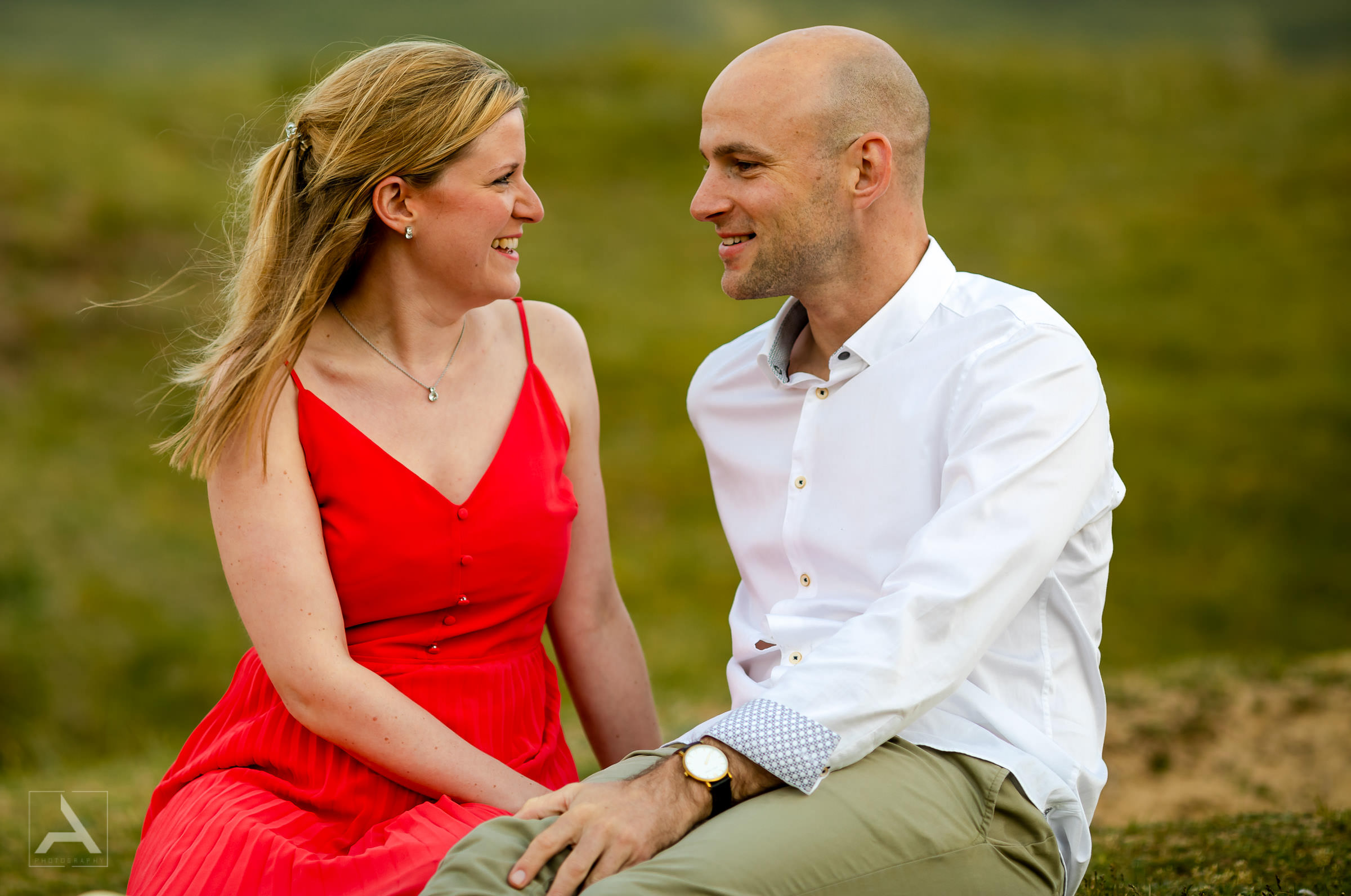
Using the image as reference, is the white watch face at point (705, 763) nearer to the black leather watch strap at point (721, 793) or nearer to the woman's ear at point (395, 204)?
the black leather watch strap at point (721, 793)

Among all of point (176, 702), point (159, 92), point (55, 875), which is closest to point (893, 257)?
point (55, 875)

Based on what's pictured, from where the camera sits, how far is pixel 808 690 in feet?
7.07

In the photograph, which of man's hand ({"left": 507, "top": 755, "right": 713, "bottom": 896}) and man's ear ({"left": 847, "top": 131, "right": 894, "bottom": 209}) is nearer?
man's hand ({"left": 507, "top": 755, "right": 713, "bottom": 896})

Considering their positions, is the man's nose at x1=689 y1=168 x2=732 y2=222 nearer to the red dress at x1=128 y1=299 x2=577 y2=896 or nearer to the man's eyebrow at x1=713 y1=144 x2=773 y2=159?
the man's eyebrow at x1=713 y1=144 x2=773 y2=159

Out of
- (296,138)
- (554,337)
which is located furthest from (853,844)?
(296,138)

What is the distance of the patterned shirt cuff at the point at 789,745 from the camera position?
213 cm

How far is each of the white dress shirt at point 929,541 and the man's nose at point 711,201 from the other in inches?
11.6

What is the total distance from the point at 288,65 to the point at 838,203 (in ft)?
53.5

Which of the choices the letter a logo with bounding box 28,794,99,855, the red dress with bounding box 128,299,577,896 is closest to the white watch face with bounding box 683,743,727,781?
the red dress with bounding box 128,299,577,896

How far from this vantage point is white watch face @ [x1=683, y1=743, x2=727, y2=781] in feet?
7.04

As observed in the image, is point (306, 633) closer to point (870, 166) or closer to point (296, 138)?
point (296, 138)

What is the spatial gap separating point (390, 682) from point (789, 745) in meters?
0.97

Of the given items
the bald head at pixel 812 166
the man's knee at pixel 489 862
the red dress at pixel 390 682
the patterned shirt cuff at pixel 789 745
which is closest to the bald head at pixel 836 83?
the bald head at pixel 812 166

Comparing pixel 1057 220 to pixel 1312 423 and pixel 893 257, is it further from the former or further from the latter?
pixel 893 257
